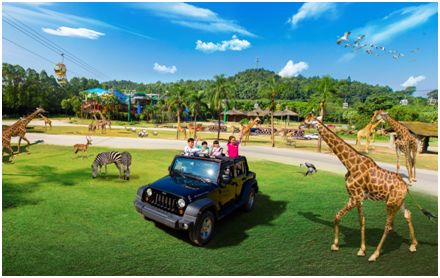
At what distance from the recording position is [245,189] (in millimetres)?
7621

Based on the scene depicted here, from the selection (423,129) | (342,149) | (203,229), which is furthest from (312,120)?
(423,129)

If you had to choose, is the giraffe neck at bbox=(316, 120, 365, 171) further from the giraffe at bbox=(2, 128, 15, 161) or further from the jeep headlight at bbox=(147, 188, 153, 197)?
the giraffe at bbox=(2, 128, 15, 161)

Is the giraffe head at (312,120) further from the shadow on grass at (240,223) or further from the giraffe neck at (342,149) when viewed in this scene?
the shadow on grass at (240,223)

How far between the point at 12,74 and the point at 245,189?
214 ft

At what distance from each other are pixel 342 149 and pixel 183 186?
3928 mm

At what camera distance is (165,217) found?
5.79m

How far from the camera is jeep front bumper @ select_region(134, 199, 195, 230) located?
5480mm

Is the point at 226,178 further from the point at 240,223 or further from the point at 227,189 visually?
the point at 240,223

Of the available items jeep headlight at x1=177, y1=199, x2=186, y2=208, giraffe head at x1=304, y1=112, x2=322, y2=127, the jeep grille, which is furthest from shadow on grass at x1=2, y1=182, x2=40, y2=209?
giraffe head at x1=304, y1=112, x2=322, y2=127

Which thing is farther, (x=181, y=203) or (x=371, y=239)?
(x=371, y=239)

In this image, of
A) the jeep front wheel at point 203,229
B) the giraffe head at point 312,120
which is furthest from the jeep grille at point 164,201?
the giraffe head at point 312,120

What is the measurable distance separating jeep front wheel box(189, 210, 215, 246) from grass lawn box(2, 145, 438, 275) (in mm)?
189

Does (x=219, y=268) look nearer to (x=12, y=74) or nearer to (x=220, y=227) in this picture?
(x=220, y=227)

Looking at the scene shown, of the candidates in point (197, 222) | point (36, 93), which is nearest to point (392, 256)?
point (197, 222)
